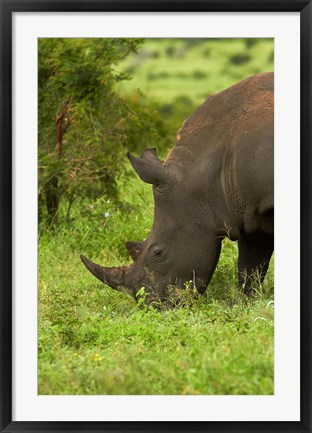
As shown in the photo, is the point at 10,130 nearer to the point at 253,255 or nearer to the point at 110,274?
the point at 110,274

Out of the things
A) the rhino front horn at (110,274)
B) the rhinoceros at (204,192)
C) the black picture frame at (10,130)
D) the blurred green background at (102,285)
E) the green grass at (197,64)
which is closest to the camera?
the black picture frame at (10,130)

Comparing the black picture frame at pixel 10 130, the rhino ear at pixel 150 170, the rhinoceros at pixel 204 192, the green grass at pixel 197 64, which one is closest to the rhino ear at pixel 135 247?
the rhinoceros at pixel 204 192

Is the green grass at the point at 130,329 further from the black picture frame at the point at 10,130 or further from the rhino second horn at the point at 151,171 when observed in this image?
the rhino second horn at the point at 151,171

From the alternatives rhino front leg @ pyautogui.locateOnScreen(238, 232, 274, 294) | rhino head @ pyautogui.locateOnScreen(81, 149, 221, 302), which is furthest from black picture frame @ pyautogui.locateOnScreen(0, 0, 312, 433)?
rhino front leg @ pyautogui.locateOnScreen(238, 232, 274, 294)

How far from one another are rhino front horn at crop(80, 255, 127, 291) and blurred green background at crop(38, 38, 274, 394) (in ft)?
0.61

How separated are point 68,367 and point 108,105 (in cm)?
547

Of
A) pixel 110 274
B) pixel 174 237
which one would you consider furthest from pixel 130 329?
pixel 110 274

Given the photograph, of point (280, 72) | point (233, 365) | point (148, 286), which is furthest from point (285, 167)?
point (148, 286)

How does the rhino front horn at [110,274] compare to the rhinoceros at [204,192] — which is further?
the rhino front horn at [110,274]

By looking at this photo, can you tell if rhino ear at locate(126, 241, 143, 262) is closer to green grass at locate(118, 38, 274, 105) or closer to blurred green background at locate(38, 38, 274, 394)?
blurred green background at locate(38, 38, 274, 394)

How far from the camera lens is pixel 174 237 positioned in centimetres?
865

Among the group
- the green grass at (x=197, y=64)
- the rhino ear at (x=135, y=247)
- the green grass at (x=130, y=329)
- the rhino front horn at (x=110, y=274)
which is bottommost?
the green grass at (x=130, y=329)

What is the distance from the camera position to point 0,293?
20.4 ft

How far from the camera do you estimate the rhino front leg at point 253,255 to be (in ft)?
29.9
